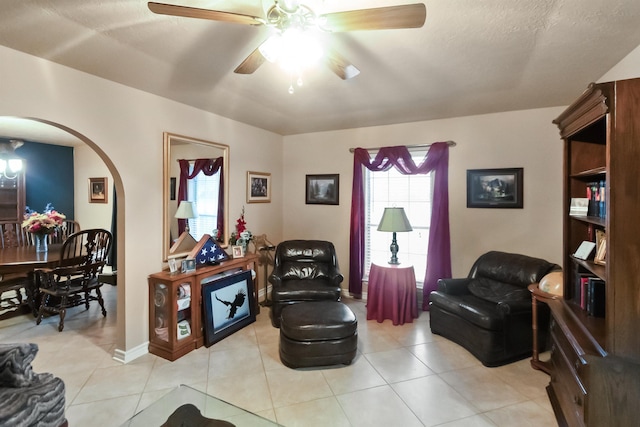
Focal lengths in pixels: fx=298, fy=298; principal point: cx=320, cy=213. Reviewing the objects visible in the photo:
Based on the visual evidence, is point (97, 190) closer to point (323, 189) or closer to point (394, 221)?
point (323, 189)

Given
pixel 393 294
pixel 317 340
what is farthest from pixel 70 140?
pixel 393 294

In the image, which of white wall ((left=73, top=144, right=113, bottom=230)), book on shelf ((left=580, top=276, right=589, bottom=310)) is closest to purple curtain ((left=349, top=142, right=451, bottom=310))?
book on shelf ((left=580, top=276, right=589, bottom=310))

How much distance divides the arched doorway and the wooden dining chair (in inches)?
42.8

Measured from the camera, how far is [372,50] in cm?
202

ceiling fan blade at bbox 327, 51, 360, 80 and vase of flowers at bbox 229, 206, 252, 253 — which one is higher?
ceiling fan blade at bbox 327, 51, 360, 80

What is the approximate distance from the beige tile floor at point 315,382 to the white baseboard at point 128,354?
0.20 feet

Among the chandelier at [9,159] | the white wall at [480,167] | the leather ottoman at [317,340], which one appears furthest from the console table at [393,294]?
the chandelier at [9,159]

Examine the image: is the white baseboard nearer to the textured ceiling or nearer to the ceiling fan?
the textured ceiling

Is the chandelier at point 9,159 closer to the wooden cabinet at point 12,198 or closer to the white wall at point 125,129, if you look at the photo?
the wooden cabinet at point 12,198

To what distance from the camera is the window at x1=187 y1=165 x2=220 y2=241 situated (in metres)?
3.36

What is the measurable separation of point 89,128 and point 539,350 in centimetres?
431

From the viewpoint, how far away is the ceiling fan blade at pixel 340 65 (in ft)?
5.42

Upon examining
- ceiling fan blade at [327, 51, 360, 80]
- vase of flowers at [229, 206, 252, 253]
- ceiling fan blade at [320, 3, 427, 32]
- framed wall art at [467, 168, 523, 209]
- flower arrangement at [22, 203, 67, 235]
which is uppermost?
ceiling fan blade at [327, 51, 360, 80]

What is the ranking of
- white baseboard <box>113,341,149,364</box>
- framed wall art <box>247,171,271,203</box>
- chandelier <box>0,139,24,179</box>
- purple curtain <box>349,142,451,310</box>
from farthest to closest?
chandelier <box>0,139,24,179</box>, framed wall art <box>247,171,271,203</box>, purple curtain <box>349,142,451,310</box>, white baseboard <box>113,341,149,364</box>
